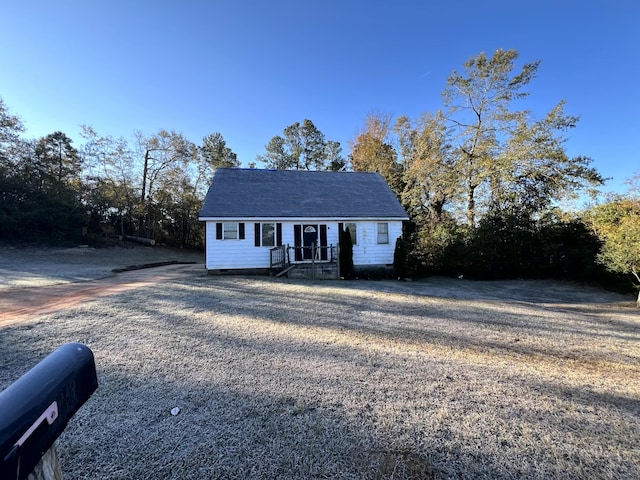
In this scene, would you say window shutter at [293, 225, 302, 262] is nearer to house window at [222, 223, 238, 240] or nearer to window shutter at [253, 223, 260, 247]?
window shutter at [253, 223, 260, 247]

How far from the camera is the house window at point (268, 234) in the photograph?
13594mm

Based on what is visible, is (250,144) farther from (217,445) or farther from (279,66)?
(217,445)

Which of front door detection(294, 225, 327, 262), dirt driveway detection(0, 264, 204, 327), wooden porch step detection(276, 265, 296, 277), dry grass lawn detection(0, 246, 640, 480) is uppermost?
front door detection(294, 225, 327, 262)

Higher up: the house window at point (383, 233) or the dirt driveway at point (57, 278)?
the house window at point (383, 233)

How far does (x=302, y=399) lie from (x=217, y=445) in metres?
0.94

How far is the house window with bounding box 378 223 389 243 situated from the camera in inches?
582

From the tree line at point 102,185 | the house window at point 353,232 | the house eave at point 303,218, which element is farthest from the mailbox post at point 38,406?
the tree line at point 102,185

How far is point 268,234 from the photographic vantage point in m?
13.7

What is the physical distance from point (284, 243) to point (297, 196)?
9.20 ft

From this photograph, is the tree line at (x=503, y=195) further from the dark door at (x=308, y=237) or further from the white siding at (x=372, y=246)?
the dark door at (x=308, y=237)

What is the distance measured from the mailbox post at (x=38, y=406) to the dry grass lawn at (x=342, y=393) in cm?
169

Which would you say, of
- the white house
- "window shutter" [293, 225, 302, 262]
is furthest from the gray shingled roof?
"window shutter" [293, 225, 302, 262]

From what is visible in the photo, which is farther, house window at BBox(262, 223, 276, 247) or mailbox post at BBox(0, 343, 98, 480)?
house window at BBox(262, 223, 276, 247)

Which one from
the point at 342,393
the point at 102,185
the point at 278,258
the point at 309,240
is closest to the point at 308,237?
the point at 309,240
